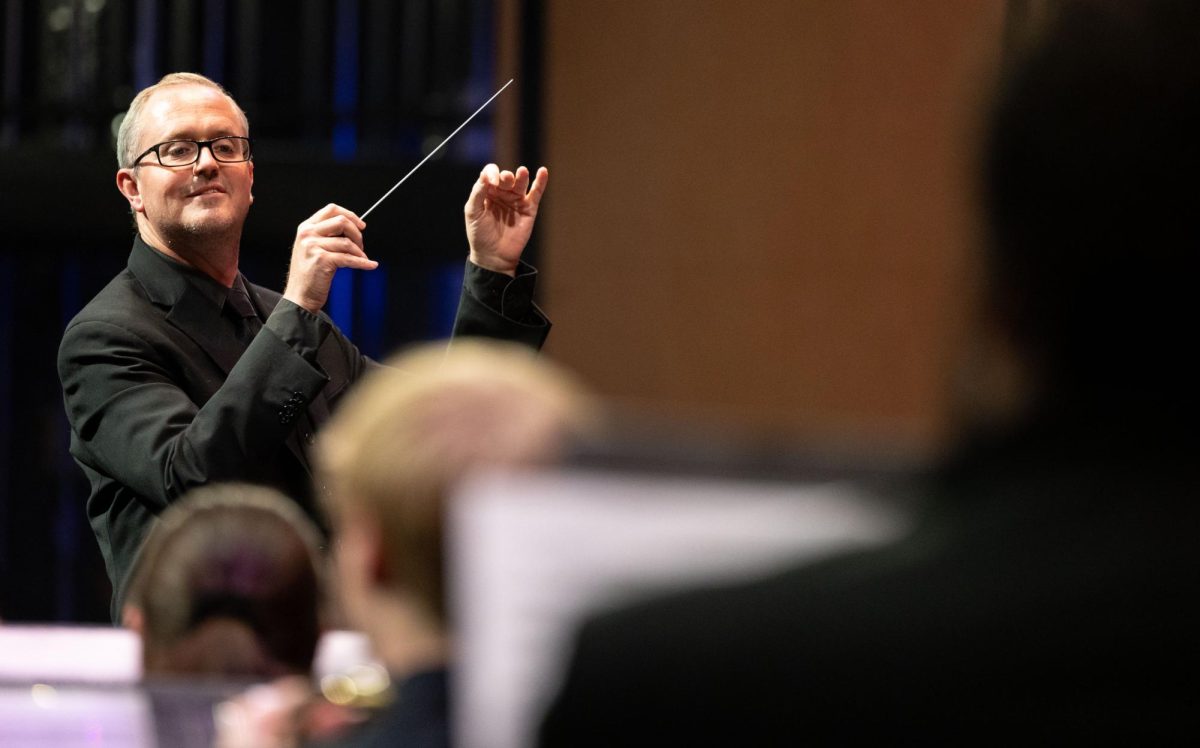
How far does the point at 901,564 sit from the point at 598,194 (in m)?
3.62

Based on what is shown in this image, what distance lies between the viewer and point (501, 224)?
228 centimetres

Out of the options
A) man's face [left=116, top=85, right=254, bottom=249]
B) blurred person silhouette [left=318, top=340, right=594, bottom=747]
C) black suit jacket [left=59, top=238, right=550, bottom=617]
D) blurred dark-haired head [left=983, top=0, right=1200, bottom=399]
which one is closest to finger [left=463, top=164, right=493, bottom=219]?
black suit jacket [left=59, top=238, right=550, bottom=617]

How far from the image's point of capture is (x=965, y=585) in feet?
1.59

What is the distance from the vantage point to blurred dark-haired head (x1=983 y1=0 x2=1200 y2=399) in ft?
1.64

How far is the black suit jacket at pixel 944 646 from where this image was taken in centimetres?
48

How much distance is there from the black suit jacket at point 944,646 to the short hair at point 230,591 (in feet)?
2.10

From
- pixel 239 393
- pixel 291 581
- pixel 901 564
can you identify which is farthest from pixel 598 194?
pixel 901 564

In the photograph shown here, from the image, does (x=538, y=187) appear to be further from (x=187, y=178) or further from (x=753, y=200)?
(x=753, y=200)

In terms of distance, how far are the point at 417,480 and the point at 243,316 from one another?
1664 millimetres

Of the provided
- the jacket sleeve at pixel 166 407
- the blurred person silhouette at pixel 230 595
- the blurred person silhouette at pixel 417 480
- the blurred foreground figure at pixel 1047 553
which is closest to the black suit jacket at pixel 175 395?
the jacket sleeve at pixel 166 407

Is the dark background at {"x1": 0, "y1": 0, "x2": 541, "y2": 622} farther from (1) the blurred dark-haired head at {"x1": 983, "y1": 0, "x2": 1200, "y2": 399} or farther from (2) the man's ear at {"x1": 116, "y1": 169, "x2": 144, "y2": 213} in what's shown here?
(1) the blurred dark-haired head at {"x1": 983, "y1": 0, "x2": 1200, "y2": 399}

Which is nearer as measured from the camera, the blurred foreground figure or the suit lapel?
the blurred foreground figure

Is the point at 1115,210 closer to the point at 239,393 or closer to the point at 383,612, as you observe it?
the point at 383,612

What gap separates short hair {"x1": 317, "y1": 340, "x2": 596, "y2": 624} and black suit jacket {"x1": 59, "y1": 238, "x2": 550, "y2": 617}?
4.28 feet
